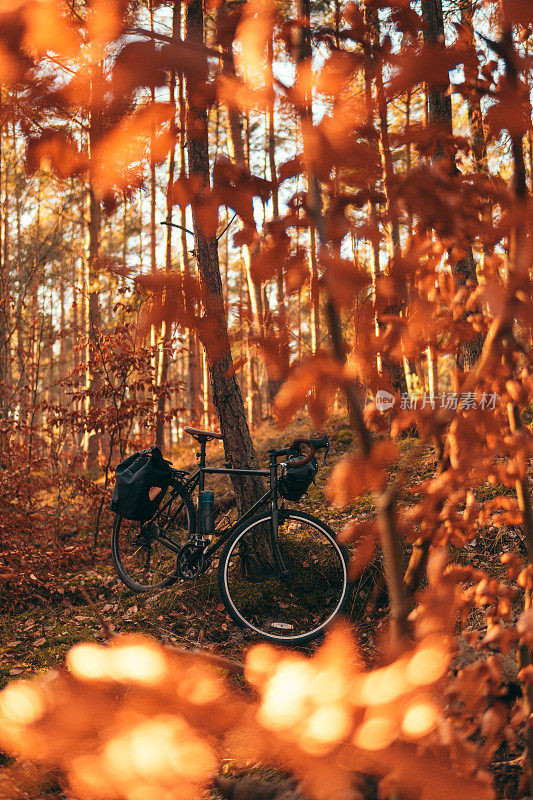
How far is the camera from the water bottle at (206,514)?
4.04 m

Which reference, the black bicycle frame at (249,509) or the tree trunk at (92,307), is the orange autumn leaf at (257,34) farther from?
the tree trunk at (92,307)

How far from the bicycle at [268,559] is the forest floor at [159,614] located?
0.14 metres

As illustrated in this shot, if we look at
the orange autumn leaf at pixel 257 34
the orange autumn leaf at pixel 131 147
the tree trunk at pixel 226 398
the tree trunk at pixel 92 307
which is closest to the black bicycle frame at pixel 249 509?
the tree trunk at pixel 226 398

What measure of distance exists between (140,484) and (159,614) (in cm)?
96

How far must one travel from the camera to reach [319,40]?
1204mm

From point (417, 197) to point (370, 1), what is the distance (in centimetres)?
49

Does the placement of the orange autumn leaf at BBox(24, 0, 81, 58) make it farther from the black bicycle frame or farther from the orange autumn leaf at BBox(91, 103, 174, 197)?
the black bicycle frame

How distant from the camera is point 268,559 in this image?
3971mm

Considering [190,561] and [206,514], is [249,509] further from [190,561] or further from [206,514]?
[190,561]

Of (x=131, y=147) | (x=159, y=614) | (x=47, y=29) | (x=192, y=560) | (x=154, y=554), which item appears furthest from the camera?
(x=154, y=554)

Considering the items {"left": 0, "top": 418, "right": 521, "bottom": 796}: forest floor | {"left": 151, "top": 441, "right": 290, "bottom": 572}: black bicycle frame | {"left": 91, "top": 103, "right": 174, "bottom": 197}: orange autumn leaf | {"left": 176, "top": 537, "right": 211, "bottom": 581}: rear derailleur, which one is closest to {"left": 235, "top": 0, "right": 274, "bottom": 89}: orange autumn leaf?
{"left": 91, "top": 103, "right": 174, "bottom": 197}: orange autumn leaf

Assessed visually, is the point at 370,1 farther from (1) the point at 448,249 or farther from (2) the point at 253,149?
(2) the point at 253,149

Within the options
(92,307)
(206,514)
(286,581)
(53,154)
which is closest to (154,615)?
(206,514)

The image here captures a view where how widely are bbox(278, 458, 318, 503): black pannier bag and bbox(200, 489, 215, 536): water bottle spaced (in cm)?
59
